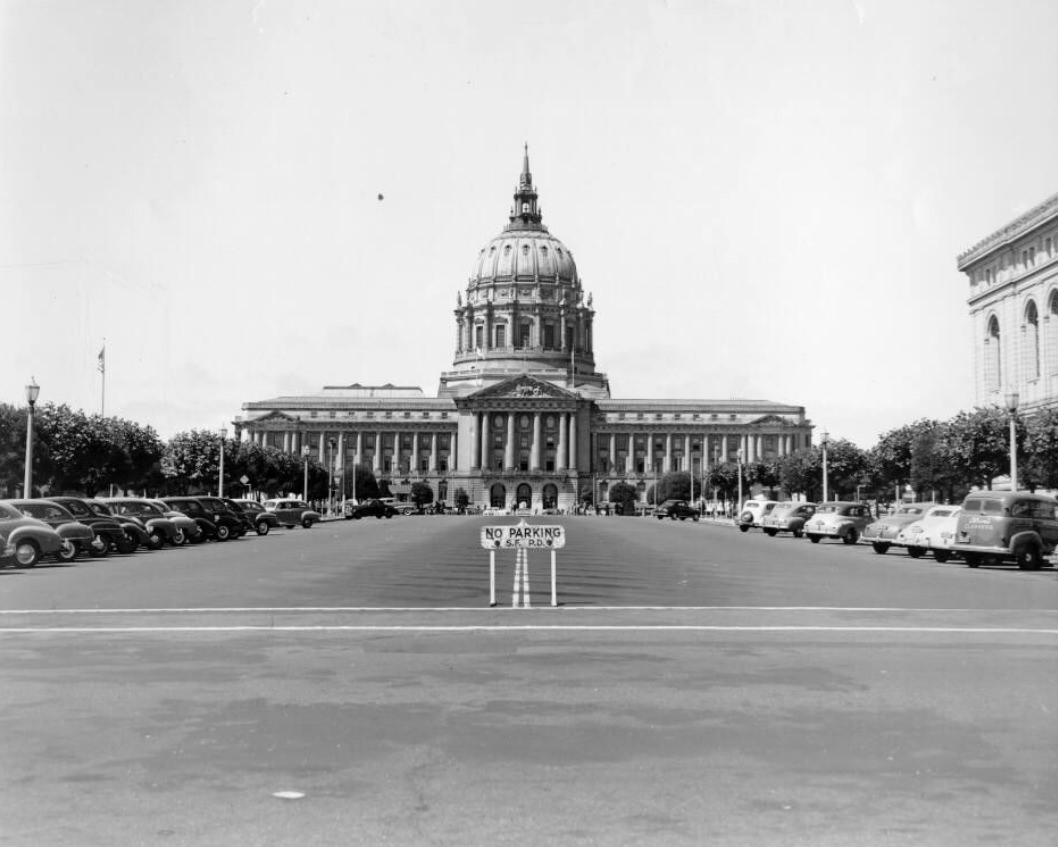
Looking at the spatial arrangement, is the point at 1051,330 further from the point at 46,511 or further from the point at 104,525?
the point at 46,511

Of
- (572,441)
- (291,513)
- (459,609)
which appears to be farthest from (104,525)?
(572,441)

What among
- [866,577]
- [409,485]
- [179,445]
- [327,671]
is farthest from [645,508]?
[327,671]

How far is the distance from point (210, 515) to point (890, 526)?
24582mm

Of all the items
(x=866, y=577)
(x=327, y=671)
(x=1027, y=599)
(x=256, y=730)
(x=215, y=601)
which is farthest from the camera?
(x=866, y=577)

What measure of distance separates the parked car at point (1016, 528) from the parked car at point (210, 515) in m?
26.3

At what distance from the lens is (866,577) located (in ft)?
89.0

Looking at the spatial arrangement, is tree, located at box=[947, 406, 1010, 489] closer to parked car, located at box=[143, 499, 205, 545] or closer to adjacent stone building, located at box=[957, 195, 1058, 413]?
adjacent stone building, located at box=[957, 195, 1058, 413]

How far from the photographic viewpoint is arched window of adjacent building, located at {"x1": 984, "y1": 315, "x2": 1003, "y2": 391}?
325ft

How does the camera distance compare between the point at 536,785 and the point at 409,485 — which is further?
the point at 409,485

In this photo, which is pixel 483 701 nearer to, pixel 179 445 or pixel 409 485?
pixel 179 445

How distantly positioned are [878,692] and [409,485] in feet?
594

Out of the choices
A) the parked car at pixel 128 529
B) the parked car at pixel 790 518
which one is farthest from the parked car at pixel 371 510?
the parked car at pixel 128 529

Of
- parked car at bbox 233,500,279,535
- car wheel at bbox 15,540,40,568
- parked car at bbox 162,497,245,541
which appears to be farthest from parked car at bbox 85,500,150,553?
parked car at bbox 233,500,279,535

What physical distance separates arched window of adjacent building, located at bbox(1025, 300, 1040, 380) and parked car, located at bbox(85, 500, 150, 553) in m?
70.7
